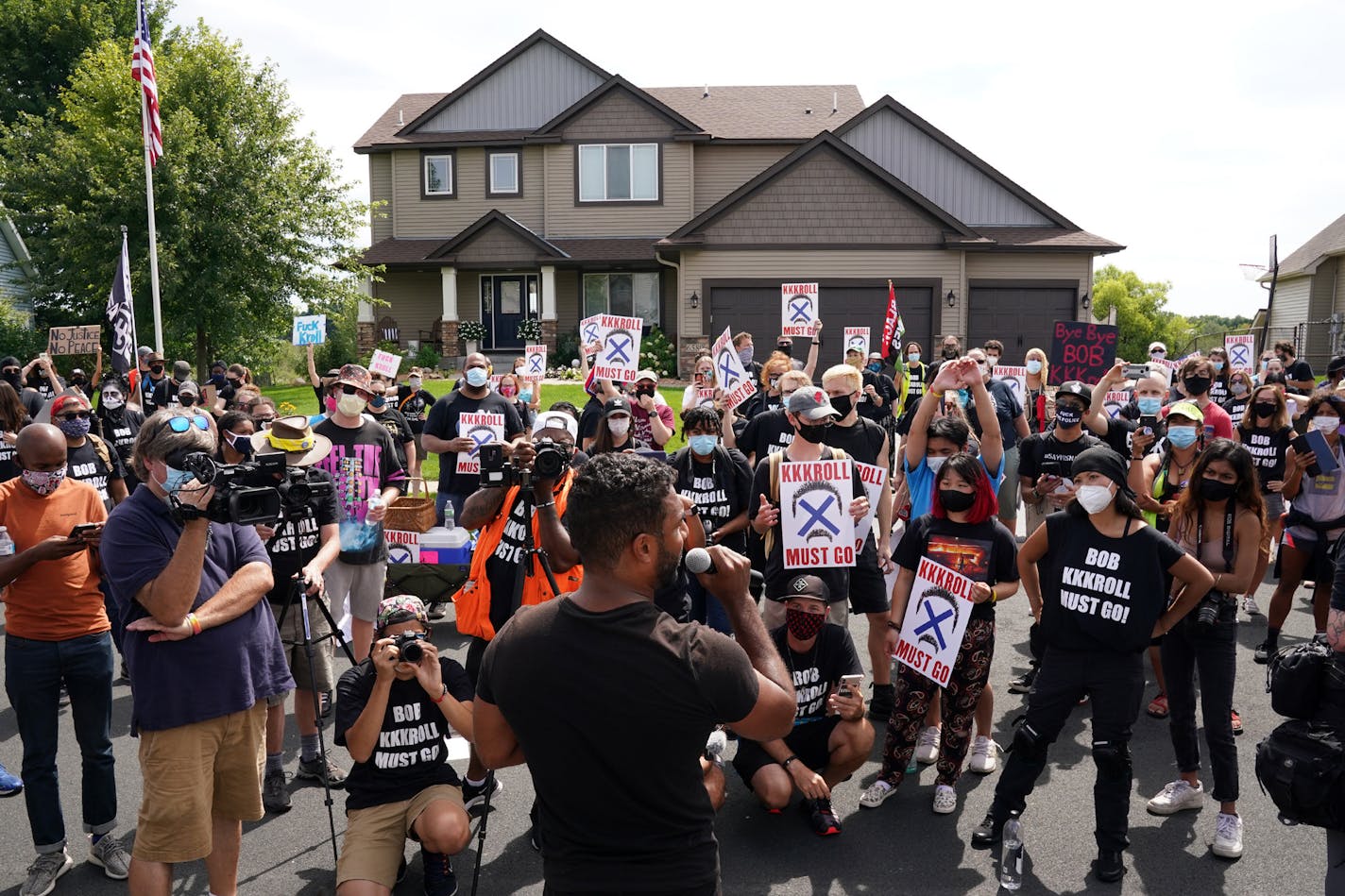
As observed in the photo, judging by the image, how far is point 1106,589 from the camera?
466cm

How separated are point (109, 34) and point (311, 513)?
40.5m

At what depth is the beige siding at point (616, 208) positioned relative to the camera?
2934 centimetres

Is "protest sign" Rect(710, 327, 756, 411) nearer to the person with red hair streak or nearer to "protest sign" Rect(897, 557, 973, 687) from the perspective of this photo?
the person with red hair streak

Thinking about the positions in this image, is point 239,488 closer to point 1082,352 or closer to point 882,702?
point 882,702

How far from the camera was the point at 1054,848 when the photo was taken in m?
4.94

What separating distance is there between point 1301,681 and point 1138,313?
235 feet

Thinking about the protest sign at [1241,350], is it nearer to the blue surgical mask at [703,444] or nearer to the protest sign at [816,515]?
the blue surgical mask at [703,444]

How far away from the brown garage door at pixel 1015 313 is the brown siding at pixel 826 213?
229 cm

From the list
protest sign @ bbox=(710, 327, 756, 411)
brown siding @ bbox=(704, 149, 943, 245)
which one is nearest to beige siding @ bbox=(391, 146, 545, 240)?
brown siding @ bbox=(704, 149, 943, 245)

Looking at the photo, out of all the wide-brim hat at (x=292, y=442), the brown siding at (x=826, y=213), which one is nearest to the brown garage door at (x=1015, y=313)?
the brown siding at (x=826, y=213)

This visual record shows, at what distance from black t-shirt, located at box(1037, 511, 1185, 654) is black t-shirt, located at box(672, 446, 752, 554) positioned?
233 centimetres

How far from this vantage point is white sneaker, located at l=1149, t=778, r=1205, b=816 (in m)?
5.25

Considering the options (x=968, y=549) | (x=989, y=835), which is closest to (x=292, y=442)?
(x=968, y=549)

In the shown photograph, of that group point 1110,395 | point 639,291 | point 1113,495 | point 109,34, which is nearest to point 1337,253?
point 639,291
